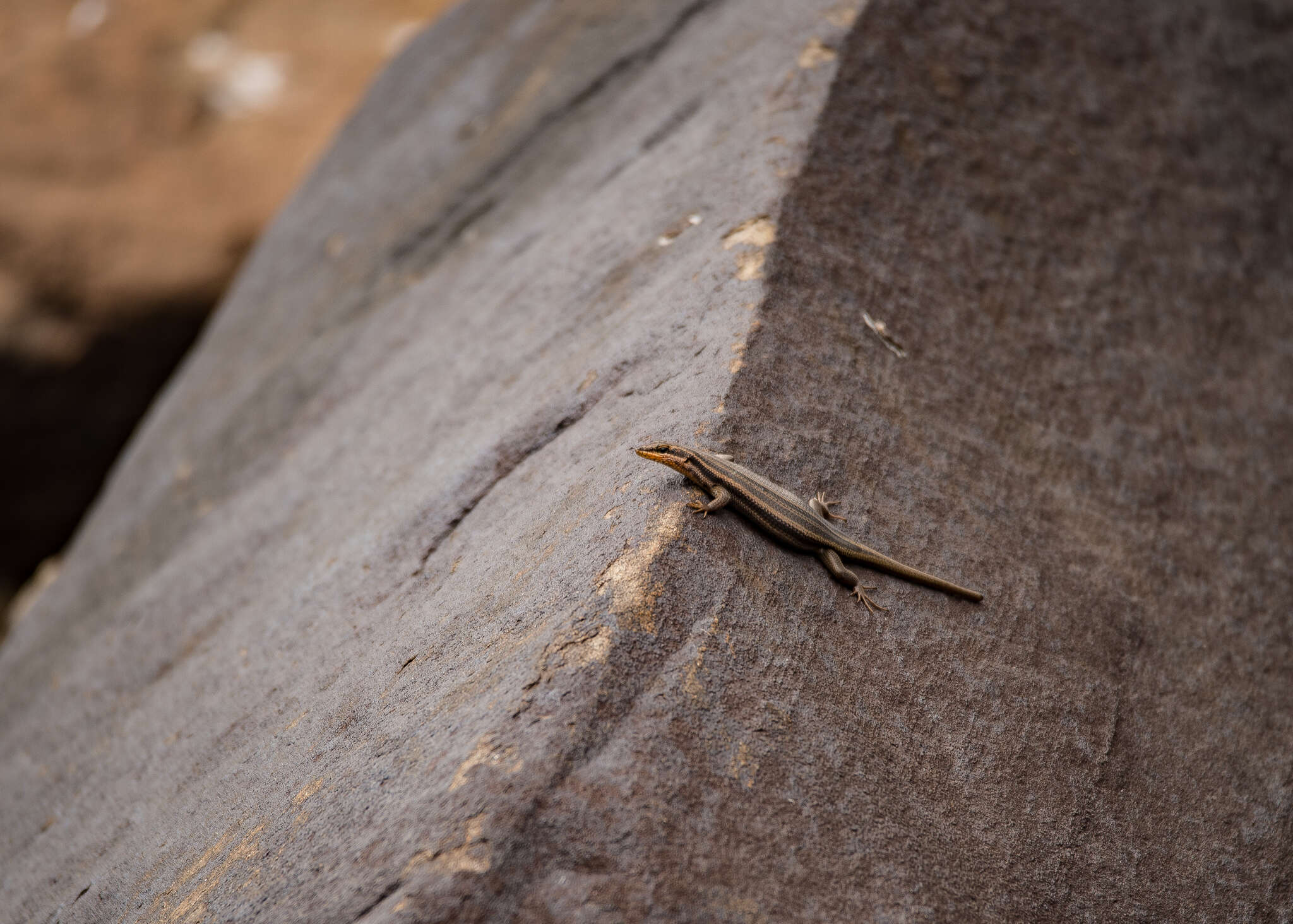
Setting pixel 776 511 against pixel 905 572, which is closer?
pixel 776 511

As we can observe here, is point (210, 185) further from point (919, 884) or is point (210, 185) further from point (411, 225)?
point (919, 884)

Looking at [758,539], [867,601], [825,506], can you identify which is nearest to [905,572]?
[867,601]

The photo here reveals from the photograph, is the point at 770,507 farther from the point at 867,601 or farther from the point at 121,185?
the point at 121,185

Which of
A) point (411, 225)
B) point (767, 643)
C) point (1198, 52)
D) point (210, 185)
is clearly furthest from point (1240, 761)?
point (210, 185)

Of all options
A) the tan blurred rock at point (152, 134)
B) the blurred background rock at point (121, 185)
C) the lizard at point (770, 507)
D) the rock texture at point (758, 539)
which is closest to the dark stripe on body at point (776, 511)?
the lizard at point (770, 507)

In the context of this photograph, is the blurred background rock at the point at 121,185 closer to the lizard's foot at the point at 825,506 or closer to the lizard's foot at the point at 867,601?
the lizard's foot at the point at 825,506

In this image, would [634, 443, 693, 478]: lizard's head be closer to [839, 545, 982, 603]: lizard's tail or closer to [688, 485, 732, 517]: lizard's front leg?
[688, 485, 732, 517]: lizard's front leg

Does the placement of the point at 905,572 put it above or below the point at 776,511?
below

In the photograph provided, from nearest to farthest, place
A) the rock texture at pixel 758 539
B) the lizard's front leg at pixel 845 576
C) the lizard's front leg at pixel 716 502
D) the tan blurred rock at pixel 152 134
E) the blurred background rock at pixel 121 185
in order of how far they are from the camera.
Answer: the rock texture at pixel 758 539
the lizard's front leg at pixel 716 502
the lizard's front leg at pixel 845 576
the blurred background rock at pixel 121 185
the tan blurred rock at pixel 152 134
